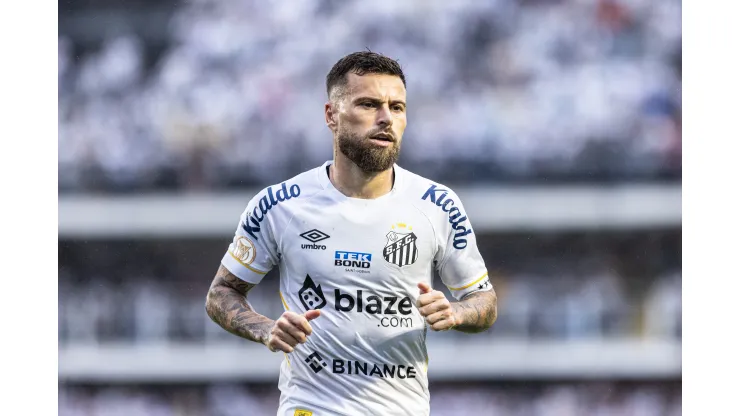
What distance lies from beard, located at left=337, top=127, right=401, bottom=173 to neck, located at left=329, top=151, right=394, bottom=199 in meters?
0.04

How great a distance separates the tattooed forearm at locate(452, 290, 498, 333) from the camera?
13.6 ft

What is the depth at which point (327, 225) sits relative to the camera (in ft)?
14.6

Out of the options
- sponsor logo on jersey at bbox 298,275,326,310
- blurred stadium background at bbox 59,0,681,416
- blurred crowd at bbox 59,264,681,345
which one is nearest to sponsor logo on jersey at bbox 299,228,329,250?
sponsor logo on jersey at bbox 298,275,326,310

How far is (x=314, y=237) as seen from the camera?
14.5 feet

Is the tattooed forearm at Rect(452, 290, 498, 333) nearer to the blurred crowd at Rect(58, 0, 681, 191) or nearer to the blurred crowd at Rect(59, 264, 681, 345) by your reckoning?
the blurred crowd at Rect(58, 0, 681, 191)

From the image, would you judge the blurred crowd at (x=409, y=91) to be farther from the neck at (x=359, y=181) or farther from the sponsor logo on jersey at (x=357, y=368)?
the sponsor logo on jersey at (x=357, y=368)

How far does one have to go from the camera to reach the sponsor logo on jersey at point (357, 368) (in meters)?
4.30

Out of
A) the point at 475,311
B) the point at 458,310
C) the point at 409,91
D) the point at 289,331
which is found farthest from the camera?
the point at 409,91

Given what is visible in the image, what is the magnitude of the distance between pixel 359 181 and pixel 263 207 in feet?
1.58

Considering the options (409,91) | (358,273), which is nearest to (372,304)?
(358,273)

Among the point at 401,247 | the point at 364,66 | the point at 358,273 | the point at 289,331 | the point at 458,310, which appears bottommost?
the point at 289,331

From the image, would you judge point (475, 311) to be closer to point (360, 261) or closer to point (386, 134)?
point (360, 261)

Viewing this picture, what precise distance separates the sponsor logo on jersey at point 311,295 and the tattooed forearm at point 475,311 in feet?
2.08
